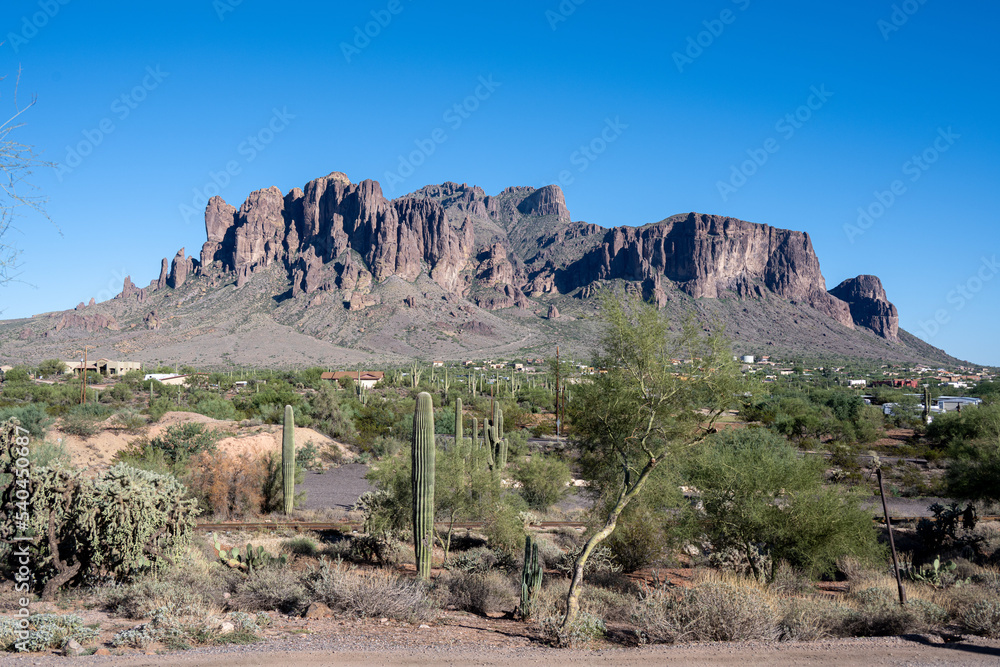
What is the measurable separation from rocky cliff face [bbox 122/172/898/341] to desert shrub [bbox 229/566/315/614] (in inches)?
5041

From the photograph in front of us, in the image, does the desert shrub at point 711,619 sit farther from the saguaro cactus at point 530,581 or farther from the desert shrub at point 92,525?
the desert shrub at point 92,525

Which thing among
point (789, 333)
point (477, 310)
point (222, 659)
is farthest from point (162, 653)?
point (789, 333)

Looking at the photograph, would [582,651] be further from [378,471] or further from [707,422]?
[378,471]

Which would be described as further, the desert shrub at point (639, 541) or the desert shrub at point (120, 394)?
the desert shrub at point (120, 394)

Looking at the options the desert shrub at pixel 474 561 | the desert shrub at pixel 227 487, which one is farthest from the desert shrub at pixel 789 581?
the desert shrub at pixel 227 487

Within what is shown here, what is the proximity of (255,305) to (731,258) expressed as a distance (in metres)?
121

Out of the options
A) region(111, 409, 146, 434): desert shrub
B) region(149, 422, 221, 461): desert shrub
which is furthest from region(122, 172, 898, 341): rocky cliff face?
region(149, 422, 221, 461): desert shrub

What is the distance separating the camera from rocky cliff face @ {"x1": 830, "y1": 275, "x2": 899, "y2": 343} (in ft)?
Answer: 515

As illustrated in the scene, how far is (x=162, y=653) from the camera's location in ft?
24.1

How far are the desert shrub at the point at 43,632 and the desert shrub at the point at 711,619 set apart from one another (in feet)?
25.4

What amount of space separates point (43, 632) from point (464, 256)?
167 m

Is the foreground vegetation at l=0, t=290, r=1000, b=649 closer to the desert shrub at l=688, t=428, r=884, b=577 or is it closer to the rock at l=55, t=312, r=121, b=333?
the desert shrub at l=688, t=428, r=884, b=577

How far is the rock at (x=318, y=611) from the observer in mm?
9289

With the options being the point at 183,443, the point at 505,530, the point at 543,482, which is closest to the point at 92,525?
the point at 505,530
